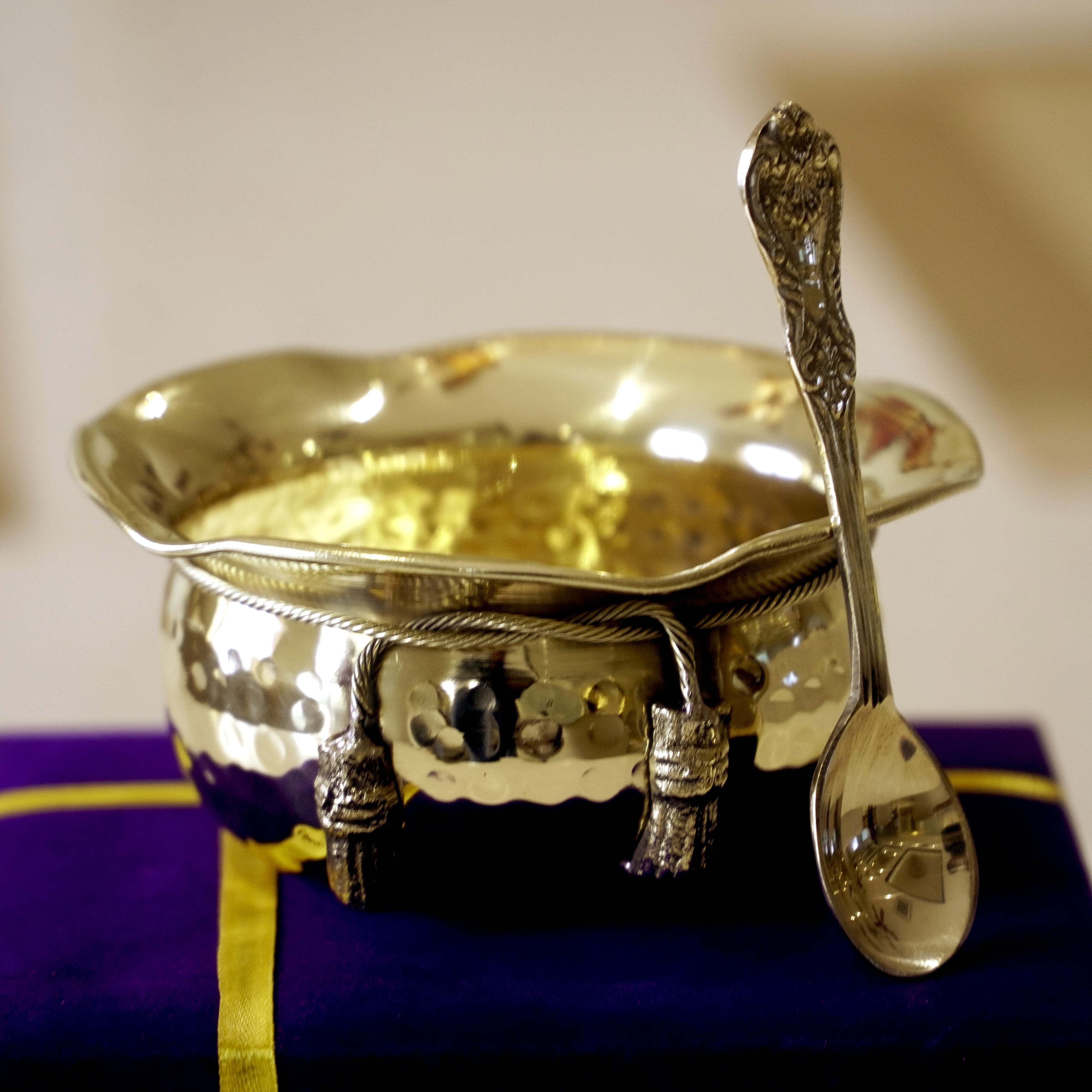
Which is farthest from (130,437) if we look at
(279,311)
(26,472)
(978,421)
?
(978,421)

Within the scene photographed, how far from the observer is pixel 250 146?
1.04m

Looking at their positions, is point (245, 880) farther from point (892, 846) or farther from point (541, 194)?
point (541, 194)

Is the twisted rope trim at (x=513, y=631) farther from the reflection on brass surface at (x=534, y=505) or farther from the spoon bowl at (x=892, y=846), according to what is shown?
the reflection on brass surface at (x=534, y=505)

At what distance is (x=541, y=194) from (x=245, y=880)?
2.35 feet

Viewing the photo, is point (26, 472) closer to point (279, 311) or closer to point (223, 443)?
point (279, 311)

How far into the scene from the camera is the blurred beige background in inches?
39.6

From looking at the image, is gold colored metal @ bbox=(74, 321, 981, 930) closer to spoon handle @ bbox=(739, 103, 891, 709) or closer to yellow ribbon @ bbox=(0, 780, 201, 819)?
spoon handle @ bbox=(739, 103, 891, 709)

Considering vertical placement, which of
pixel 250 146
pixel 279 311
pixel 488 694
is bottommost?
pixel 488 694

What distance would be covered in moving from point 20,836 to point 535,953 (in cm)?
29

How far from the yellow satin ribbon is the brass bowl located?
3 centimetres

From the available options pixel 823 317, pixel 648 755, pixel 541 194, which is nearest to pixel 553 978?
pixel 648 755

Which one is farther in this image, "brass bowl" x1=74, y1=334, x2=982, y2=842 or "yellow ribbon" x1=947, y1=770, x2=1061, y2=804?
"yellow ribbon" x1=947, y1=770, x2=1061, y2=804

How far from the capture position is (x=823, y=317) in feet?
1.44

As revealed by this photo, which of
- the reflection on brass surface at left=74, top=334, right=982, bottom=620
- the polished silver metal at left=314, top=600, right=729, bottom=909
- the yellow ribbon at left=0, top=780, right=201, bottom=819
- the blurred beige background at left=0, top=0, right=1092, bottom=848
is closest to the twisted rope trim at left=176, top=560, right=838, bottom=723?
the polished silver metal at left=314, top=600, right=729, bottom=909
